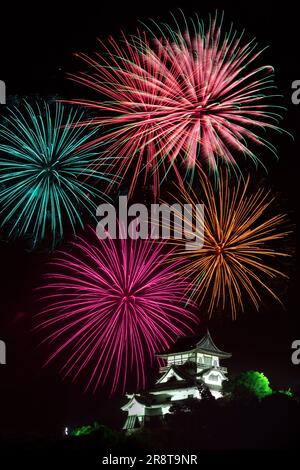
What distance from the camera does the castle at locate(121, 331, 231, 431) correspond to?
43.9 meters

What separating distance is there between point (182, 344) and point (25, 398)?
13.1 m

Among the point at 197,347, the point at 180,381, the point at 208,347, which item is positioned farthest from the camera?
the point at 208,347

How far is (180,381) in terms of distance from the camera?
1759 inches

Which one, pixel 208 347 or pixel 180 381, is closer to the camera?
pixel 180 381

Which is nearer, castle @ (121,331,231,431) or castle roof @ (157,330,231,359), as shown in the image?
castle @ (121,331,231,431)

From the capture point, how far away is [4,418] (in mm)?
44656

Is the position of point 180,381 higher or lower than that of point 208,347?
lower

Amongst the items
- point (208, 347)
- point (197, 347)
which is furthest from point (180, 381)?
point (208, 347)

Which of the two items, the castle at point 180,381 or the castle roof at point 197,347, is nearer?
the castle at point 180,381

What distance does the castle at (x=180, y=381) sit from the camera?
43.9 m

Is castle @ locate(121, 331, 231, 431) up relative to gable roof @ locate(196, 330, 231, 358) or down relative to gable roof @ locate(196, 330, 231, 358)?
down

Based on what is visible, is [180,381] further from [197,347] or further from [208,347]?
[208,347]

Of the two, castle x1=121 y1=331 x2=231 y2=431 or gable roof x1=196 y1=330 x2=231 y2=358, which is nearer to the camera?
castle x1=121 y1=331 x2=231 y2=431
